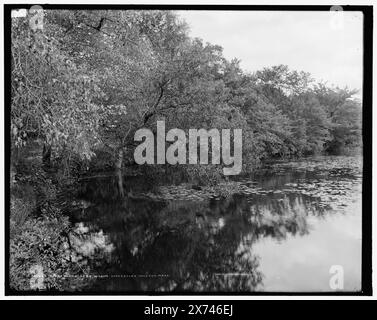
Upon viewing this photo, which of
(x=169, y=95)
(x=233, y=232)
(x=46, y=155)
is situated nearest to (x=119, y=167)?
(x=46, y=155)

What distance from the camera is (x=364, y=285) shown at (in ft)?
12.3

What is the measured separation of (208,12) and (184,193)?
174 cm

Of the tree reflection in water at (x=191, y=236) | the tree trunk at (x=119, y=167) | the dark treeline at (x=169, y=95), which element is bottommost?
the tree reflection in water at (x=191, y=236)

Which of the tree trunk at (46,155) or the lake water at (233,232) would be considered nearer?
the lake water at (233,232)

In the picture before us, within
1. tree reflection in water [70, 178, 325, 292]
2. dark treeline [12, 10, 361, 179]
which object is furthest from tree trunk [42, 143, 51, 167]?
tree reflection in water [70, 178, 325, 292]

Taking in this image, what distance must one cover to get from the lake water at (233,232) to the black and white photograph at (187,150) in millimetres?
14

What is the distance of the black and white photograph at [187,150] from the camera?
375 centimetres

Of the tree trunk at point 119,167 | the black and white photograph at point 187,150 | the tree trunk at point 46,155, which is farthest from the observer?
the tree trunk at point 119,167

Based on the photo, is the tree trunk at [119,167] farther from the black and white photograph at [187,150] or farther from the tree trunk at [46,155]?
the tree trunk at [46,155]

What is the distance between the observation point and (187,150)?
13.2 feet

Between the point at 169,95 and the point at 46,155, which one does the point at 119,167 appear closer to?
the point at 46,155

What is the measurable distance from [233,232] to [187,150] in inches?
39.9

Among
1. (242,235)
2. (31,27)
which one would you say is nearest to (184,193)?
(242,235)

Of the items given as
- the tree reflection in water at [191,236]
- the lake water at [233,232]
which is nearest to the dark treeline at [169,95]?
the lake water at [233,232]
